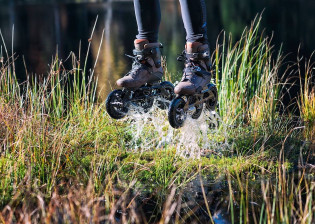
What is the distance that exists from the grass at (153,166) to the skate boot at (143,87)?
0.19 metres

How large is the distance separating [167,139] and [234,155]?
0.48 meters

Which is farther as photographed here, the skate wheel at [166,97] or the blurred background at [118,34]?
the blurred background at [118,34]

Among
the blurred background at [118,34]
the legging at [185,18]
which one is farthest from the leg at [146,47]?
the blurred background at [118,34]

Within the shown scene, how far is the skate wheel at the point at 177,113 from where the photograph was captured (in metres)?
3.63

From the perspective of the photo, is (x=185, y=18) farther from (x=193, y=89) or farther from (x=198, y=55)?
(x=193, y=89)

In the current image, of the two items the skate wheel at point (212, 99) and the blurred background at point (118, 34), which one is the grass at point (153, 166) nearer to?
the skate wheel at point (212, 99)

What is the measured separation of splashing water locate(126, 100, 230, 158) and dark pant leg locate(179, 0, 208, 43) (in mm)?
568

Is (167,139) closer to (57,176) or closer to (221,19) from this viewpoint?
(57,176)

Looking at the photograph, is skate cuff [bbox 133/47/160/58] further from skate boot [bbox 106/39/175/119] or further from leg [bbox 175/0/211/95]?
leg [bbox 175/0/211/95]

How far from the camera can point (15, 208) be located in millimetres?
3117

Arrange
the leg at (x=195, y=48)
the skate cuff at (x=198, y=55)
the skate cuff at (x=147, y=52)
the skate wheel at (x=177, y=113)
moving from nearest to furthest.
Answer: the skate wheel at (x=177, y=113), the leg at (x=195, y=48), the skate cuff at (x=198, y=55), the skate cuff at (x=147, y=52)

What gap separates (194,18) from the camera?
3893 mm

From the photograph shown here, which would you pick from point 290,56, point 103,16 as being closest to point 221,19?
point 103,16

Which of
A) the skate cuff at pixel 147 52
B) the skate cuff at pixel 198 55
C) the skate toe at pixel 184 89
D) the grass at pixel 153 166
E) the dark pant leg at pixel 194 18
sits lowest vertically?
the grass at pixel 153 166
